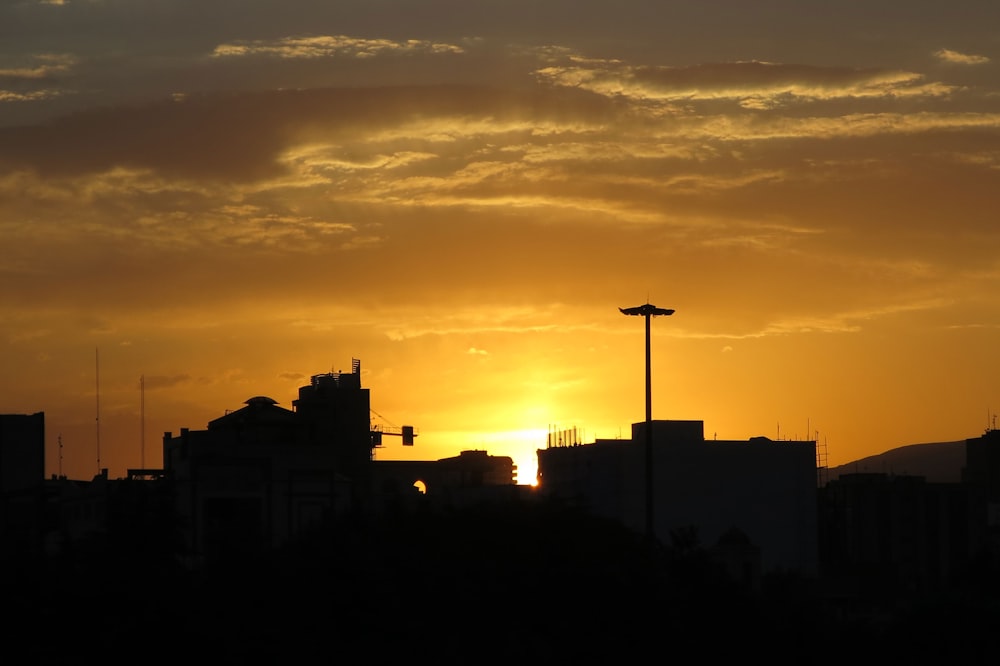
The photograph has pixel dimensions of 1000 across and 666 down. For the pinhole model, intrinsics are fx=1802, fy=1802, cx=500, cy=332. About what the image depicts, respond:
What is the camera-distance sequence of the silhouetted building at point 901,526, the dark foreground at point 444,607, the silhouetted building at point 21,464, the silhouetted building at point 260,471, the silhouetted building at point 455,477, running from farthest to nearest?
the silhouetted building at point 901,526 → the silhouetted building at point 455,477 → the silhouetted building at point 260,471 → the silhouetted building at point 21,464 → the dark foreground at point 444,607

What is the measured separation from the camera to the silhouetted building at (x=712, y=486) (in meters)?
111

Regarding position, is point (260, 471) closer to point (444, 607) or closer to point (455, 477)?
point (455, 477)

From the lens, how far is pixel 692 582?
6172 cm

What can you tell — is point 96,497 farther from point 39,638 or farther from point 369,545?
point 39,638

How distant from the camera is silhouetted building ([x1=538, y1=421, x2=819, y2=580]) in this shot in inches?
4373

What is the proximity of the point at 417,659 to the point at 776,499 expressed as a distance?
66150 millimetres

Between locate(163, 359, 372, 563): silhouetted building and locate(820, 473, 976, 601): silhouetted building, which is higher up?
locate(163, 359, 372, 563): silhouetted building

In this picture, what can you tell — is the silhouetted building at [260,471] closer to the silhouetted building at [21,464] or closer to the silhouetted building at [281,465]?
the silhouetted building at [281,465]

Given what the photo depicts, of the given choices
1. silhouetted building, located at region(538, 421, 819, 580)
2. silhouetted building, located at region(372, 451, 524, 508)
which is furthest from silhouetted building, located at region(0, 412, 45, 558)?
silhouetted building, located at region(538, 421, 819, 580)

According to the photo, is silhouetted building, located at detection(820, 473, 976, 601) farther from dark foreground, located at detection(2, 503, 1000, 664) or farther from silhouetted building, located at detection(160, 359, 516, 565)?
dark foreground, located at detection(2, 503, 1000, 664)

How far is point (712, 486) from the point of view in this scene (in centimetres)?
11356

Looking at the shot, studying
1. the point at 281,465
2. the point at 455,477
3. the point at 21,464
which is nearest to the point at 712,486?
the point at 455,477

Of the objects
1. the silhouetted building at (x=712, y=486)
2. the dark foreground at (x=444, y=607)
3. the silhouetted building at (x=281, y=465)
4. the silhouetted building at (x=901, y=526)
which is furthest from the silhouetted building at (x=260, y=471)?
the silhouetted building at (x=901, y=526)

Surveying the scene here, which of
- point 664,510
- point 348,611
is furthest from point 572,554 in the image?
point 664,510
